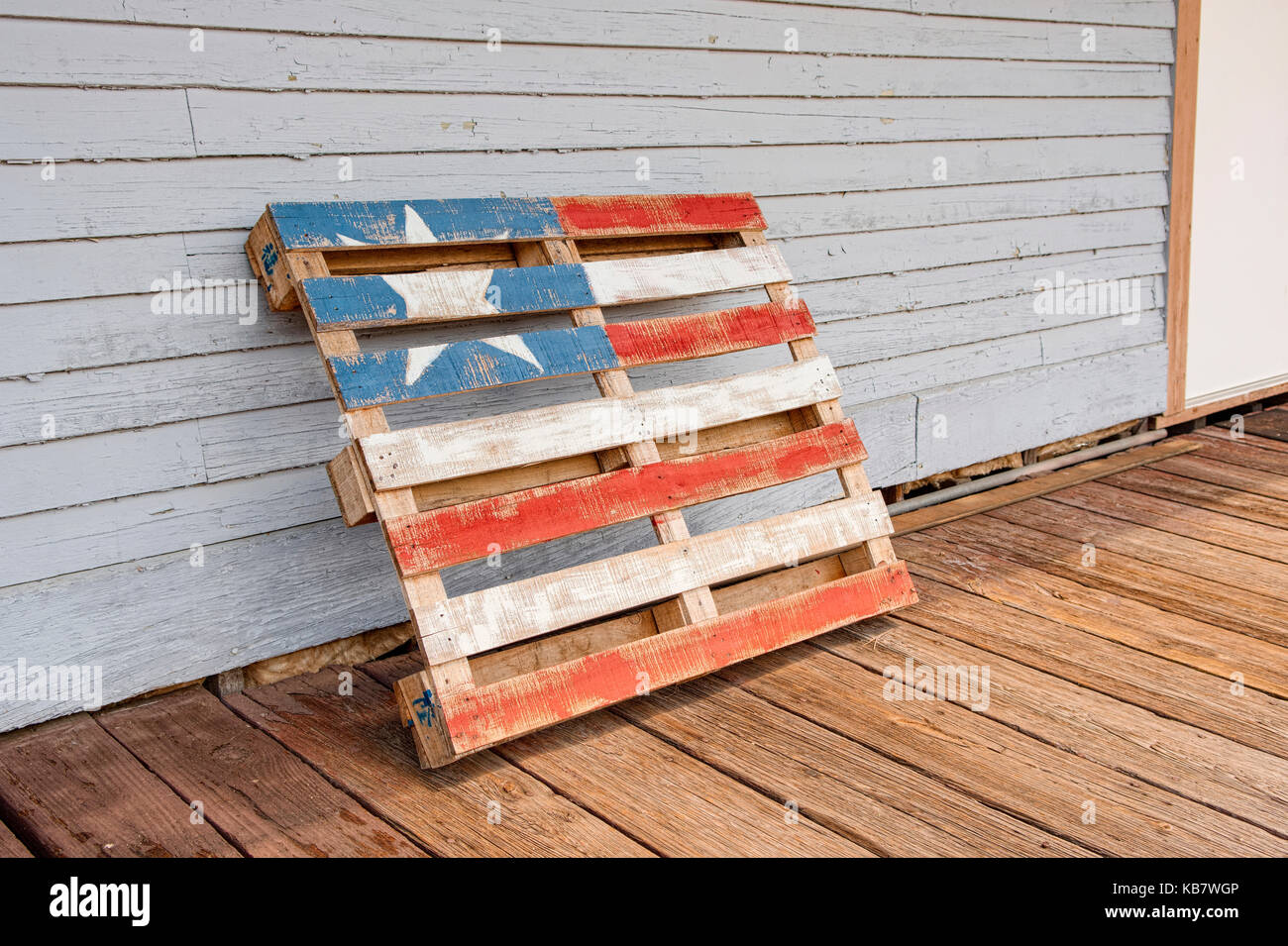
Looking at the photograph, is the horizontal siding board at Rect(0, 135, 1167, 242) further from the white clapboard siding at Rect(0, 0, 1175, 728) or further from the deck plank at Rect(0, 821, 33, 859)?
the deck plank at Rect(0, 821, 33, 859)

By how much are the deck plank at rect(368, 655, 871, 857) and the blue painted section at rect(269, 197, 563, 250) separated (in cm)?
112

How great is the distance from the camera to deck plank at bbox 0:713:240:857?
1.84 m

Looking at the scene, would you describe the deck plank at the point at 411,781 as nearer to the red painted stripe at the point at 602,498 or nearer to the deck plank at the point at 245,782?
the deck plank at the point at 245,782

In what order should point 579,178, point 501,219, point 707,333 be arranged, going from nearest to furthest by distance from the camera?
1. point 501,219
2. point 707,333
3. point 579,178

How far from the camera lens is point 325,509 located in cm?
253

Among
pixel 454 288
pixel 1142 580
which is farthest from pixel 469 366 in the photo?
pixel 1142 580

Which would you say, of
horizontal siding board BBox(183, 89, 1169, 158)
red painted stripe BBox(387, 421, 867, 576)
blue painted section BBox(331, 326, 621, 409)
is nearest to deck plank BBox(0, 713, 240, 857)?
red painted stripe BBox(387, 421, 867, 576)

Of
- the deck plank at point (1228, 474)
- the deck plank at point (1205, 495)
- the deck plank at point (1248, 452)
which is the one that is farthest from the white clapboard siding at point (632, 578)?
the deck plank at point (1248, 452)

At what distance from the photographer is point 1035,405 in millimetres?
3959

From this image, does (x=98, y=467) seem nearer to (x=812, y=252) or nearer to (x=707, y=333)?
(x=707, y=333)

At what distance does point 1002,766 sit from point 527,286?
1.43 meters

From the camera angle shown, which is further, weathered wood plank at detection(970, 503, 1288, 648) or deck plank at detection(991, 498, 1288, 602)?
deck plank at detection(991, 498, 1288, 602)

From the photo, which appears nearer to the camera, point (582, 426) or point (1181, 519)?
point (582, 426)
